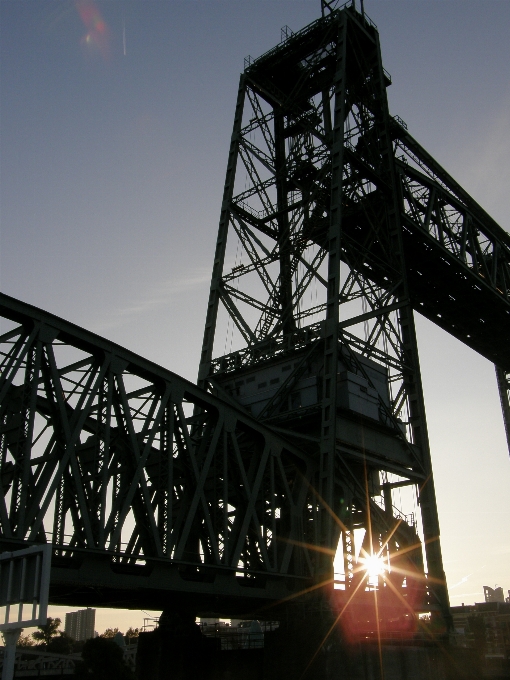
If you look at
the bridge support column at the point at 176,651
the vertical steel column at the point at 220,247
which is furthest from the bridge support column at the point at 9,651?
the vertical steel column at the point at 220,247

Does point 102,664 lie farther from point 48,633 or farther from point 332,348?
point 48,633

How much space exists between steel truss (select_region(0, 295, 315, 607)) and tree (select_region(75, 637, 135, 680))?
84.3 feet

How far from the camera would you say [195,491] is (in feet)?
71.6

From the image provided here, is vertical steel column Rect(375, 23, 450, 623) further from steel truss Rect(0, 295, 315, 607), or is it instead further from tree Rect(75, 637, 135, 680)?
tree Rect(75, 637, 135, 680)

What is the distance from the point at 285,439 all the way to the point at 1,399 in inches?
476

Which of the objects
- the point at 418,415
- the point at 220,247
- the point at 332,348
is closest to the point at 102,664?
the point at 418,415

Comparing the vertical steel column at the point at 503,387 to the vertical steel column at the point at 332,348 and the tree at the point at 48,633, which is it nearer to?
the vertical steel column at the point at 332,348

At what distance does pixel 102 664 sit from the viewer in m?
50.7

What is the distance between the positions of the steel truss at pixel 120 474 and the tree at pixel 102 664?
25683 millimetres

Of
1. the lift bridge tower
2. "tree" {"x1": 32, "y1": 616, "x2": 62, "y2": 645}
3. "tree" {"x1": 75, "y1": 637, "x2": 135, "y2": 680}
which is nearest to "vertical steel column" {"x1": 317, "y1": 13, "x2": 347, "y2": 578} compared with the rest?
the lift bridge tower

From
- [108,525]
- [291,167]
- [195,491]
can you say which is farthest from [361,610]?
[291,167]

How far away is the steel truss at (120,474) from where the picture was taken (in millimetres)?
18266

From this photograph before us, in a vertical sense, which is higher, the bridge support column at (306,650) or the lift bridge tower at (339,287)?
the lift bridge tower at (339,287)

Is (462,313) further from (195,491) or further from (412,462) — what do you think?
(195,491)
